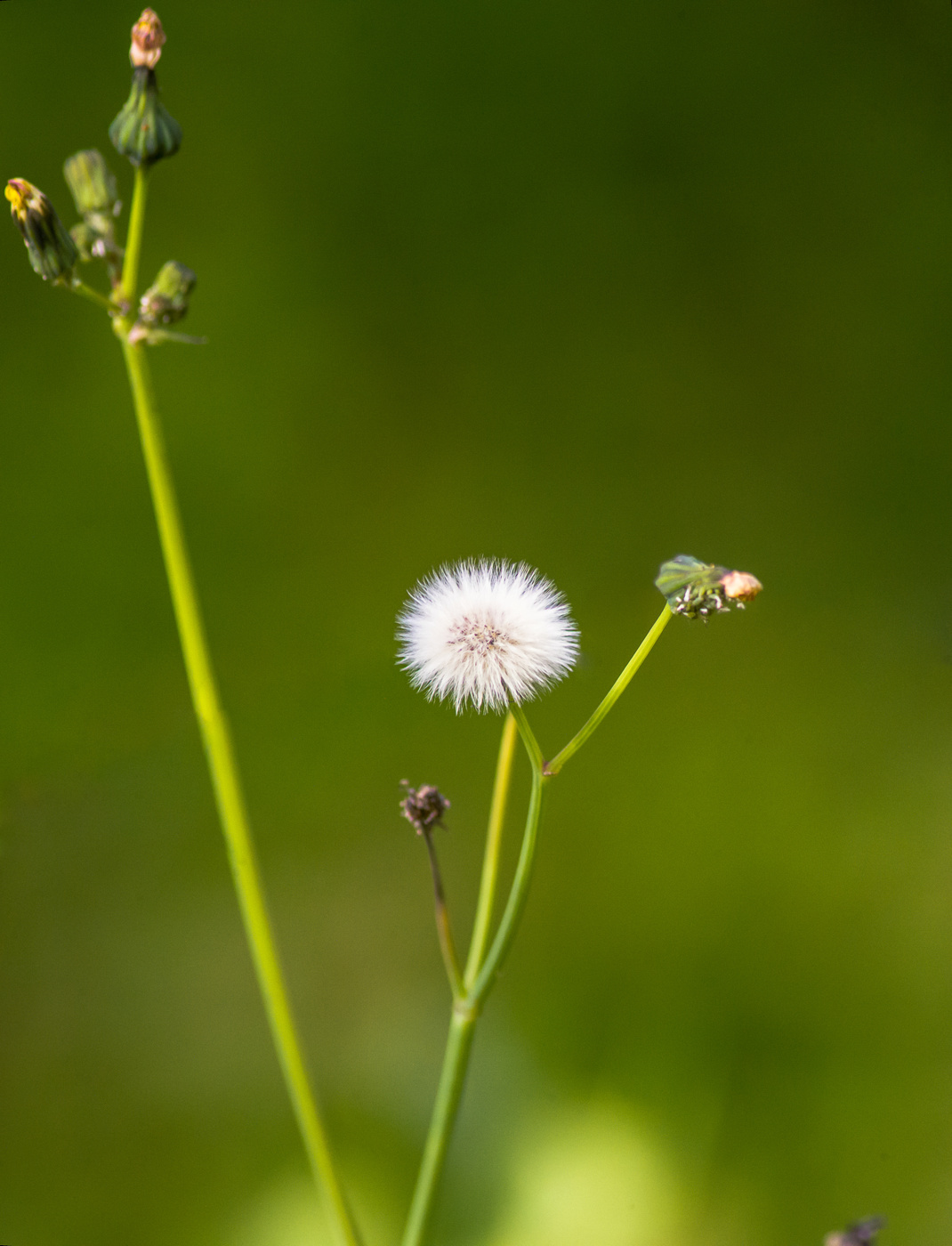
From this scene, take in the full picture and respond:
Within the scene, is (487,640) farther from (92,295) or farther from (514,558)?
(514,558)

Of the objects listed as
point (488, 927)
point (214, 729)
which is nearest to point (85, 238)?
point (214, 729)

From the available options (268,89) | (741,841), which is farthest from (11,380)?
(741,841)

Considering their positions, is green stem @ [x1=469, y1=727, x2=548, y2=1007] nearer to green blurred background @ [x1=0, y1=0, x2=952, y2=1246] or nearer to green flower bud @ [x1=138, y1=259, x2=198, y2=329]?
green flower bud @ [x1=138, y1=259, x2=198, y2=329]

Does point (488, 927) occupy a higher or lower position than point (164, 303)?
lower

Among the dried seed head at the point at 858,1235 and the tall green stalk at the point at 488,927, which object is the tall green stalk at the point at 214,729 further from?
the dried seed head at the point at 858,1235

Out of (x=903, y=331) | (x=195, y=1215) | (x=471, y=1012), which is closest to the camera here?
(x=471, y=1012)

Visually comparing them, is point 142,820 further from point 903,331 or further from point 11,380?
point 903,331
